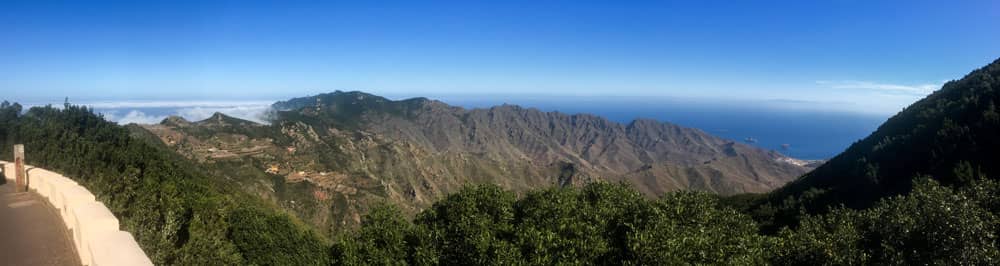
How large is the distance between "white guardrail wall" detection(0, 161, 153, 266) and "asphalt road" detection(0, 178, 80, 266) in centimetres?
35

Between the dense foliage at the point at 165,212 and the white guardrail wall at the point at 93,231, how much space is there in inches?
68.9

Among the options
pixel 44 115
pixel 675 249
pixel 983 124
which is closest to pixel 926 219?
pixel 675 249

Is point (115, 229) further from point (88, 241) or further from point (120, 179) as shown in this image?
point (120, 179)

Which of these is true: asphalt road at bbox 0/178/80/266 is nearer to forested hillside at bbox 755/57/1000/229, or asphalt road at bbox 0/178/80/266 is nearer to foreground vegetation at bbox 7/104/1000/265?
foreground vegetation at bbox 7/104/1000/265

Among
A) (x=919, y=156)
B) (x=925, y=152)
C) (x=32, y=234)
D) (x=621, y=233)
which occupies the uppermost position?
(x=32, y=234)

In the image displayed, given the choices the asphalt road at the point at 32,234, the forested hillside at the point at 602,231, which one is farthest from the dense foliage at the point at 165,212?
the asphalt road at the point at 32,234

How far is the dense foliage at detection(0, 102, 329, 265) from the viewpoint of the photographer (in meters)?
20.9

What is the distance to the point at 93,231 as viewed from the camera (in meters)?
13.3

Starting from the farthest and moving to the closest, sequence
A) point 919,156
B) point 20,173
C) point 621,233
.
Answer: point 919,156 < point 20,173 < point 621,233

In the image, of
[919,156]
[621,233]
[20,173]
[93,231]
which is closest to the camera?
[93,231]

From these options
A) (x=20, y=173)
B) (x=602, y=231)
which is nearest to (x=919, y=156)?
(x=602, y=231)

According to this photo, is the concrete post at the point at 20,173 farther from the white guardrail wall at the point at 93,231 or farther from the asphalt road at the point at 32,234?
the white guardrail wall at the point at 93,231

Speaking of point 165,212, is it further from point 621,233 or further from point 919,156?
point 919,156

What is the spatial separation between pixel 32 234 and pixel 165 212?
13387mm
